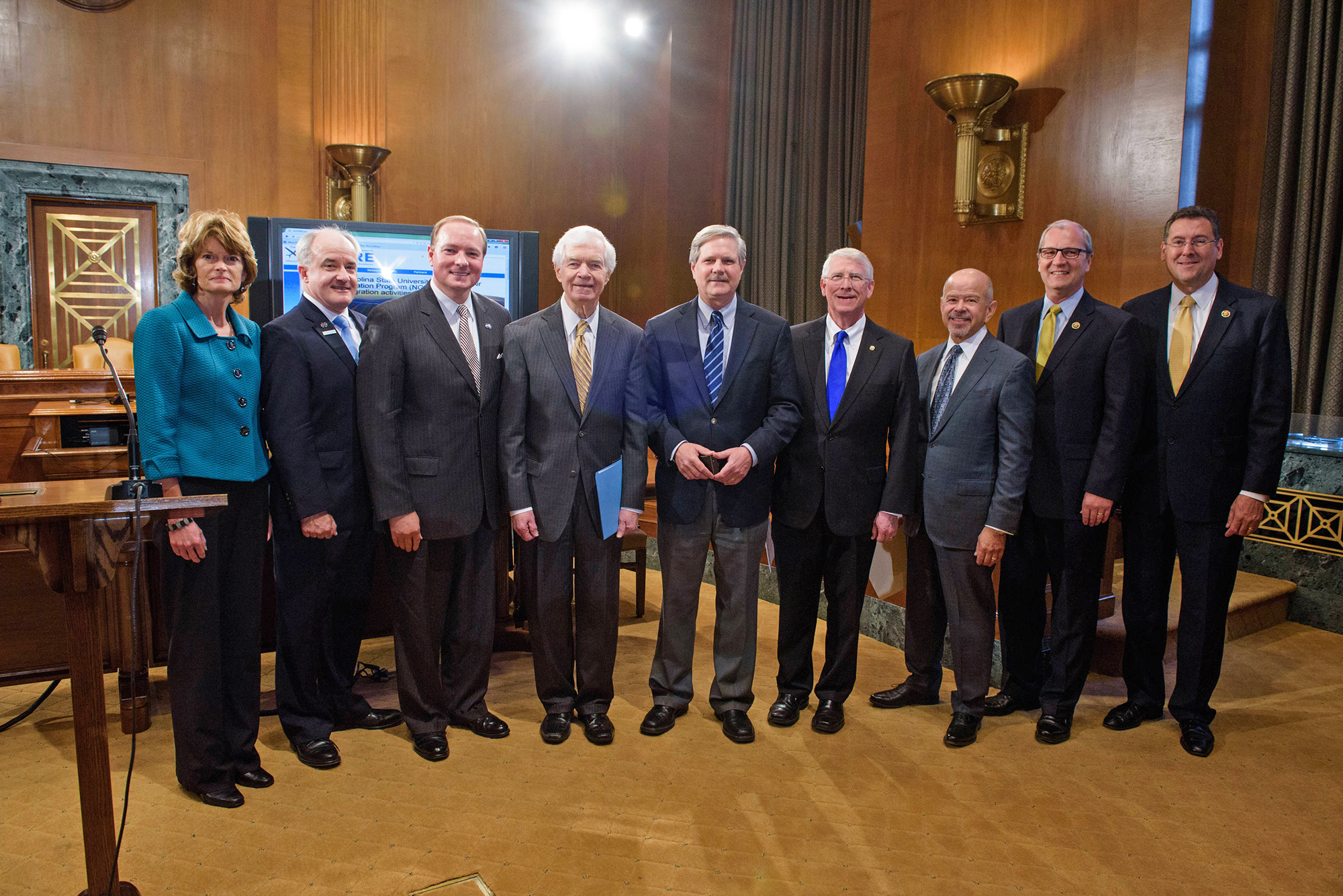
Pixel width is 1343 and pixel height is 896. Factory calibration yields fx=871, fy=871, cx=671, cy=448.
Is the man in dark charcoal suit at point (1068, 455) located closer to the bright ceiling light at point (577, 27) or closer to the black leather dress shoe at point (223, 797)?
the black leather dress shoe at point (223, 797)

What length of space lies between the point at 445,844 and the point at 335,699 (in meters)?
0.87

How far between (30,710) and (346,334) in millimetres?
1749

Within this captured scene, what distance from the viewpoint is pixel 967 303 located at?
9.15 ft

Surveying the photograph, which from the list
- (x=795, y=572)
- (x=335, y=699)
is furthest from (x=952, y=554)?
(x=335, y=699)

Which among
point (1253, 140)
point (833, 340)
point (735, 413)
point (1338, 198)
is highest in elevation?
point (1253, 140)

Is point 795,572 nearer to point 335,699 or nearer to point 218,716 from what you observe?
point 335,699

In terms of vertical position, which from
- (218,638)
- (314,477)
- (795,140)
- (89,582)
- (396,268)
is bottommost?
(218,638)

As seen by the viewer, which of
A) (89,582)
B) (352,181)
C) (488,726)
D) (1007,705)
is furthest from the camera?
(352,181)

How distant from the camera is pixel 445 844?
2.16 m

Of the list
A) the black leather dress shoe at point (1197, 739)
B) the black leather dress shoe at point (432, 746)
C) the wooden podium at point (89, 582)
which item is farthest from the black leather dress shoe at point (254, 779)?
the black leather dress shoe at point (1197, 739)

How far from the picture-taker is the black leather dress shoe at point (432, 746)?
8.66ft

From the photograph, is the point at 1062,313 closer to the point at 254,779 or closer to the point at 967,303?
the point at 967,303

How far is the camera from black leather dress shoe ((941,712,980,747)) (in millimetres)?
2791

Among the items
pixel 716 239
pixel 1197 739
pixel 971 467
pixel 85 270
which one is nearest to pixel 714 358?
pixel 716 239
